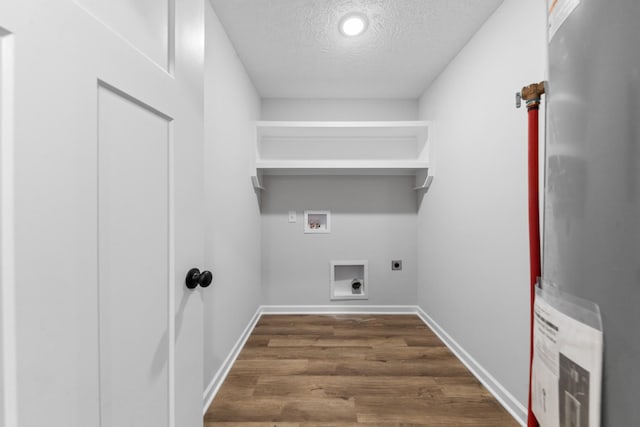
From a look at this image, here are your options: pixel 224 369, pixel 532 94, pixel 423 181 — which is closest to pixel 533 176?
pixel 532 94

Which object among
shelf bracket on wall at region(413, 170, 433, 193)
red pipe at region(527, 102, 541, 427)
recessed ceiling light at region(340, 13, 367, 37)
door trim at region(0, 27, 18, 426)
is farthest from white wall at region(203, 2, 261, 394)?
shelf bracket on wall at region(413, 170, 433, 193)

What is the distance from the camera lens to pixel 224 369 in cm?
172

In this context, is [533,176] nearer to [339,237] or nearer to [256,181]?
[256,181]

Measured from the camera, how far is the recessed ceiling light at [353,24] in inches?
63.9

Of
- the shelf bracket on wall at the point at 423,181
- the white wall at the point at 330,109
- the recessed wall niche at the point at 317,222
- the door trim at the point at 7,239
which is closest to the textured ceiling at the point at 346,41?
the white wall at the point at 330,109

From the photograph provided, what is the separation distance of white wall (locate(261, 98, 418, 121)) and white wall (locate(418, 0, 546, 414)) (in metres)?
0.54

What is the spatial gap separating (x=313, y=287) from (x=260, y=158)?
4.49 feet

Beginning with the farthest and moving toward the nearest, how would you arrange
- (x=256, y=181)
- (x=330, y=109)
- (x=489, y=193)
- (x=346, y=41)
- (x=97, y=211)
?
1. (x=330, y=109)
2. (x=256, y=181)
3. (x=346, y=41)
4. (x=489, y=193)
5. (x=97, y=211)

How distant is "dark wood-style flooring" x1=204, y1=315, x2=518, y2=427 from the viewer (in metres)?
1.38

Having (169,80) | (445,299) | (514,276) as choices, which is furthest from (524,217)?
(169,80)

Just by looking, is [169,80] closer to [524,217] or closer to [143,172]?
[143,172]

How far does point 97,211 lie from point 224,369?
154 centimetres

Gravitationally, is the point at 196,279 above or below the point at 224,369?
above

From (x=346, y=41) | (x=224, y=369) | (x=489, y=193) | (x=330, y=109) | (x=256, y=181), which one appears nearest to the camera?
(x=489, y=193)
